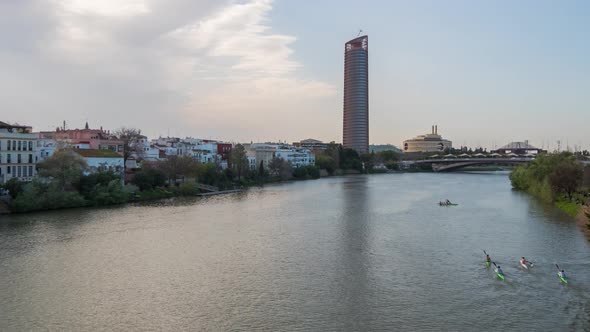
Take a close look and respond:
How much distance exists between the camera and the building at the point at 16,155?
21922 millimetres

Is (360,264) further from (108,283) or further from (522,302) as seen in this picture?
(108,283)

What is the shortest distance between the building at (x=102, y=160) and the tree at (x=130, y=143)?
4.05m

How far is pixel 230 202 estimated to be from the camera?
26.5 m

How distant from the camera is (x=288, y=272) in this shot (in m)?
11.8

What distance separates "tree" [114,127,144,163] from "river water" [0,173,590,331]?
14.1m

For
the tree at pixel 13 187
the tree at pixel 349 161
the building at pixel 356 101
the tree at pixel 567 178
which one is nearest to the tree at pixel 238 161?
the tree at pixel 13 187

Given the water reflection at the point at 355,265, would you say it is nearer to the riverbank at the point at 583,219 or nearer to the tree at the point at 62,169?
the riverbank at the point at 583,219

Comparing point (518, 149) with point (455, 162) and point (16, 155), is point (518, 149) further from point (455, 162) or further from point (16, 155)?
point (16, 155)

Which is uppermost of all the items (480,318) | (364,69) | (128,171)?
(364,69)

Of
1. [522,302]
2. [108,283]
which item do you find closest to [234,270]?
[108,283]

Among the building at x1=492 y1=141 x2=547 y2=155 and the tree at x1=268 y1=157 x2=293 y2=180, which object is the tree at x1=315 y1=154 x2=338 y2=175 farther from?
the building at x1=492 y1=141 x2=547 y2=155

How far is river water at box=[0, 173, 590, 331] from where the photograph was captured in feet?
29.2

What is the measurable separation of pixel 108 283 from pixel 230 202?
15.6 meters

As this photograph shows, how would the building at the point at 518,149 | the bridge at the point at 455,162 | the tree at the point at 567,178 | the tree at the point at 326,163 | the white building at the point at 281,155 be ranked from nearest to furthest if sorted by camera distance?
the tree at the point at 567,178
the white building at the point at 281,155
the bridge at the point at 455,162
the tree at the point at 326,163
the building at the point at 518,149
